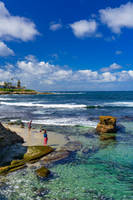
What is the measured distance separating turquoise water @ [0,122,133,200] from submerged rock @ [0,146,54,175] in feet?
1.87

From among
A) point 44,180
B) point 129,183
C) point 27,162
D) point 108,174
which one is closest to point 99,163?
point 108,174

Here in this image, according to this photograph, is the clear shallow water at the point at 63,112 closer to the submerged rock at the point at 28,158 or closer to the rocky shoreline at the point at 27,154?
the rocky shoreline at the point at 27,154

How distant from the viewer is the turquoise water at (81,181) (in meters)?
7.59

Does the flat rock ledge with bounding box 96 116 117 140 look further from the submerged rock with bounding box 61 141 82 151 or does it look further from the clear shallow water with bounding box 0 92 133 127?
the submerged rock with bounding box 61 141 82 151

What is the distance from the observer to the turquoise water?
759cm

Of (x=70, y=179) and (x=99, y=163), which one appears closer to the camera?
(x=70, y=179)

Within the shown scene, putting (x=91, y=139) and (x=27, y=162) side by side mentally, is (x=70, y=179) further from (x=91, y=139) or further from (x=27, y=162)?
(x=91, y=139)

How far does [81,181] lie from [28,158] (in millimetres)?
4360

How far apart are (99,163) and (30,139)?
8042mm

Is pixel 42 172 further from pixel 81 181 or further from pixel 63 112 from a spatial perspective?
pixel 63 112

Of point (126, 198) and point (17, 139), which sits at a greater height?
point (17, 139)

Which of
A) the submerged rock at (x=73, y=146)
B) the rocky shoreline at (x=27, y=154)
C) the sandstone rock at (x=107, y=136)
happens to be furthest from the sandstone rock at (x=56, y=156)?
the sandstone rock at (x=107, y=136)

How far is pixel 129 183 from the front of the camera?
862cm

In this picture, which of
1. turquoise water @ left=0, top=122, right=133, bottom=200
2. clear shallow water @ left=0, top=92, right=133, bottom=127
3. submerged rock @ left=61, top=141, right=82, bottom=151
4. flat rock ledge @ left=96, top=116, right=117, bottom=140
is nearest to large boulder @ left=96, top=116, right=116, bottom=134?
flat rock ledge @ left=96, top=116, right=117, bottom=140
